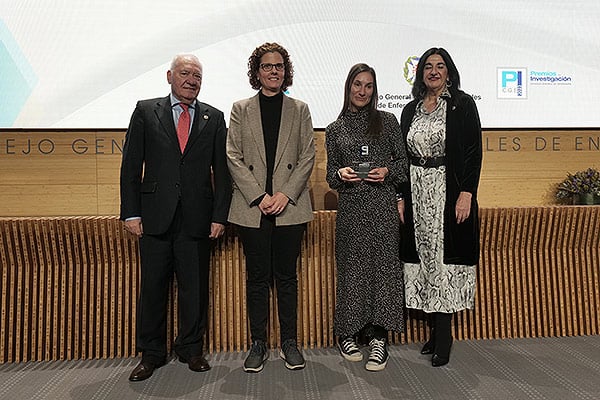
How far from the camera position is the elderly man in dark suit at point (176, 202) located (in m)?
2.61

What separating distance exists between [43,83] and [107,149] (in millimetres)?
558

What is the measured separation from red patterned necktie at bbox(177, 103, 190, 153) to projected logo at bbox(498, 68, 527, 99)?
6.94 feet

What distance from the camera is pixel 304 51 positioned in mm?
3391

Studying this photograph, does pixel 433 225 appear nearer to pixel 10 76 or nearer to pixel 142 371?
pixel 142 371

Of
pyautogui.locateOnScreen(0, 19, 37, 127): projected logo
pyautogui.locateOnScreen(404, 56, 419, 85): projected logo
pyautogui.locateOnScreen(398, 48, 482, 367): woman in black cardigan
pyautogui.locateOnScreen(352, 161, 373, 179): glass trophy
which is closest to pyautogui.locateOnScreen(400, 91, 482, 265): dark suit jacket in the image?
pyautogui.locateOnScreen(398, 48, 482, 367): woman in black cardigan

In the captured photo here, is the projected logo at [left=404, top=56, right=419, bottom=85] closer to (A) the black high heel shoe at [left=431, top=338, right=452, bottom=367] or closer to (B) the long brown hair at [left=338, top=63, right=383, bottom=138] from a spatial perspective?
(B) the long brown hair at [left=338, top=63, right=383, bottom=138]

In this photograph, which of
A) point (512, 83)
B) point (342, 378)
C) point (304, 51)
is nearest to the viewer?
point (342, 378)

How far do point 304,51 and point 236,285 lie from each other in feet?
5.17

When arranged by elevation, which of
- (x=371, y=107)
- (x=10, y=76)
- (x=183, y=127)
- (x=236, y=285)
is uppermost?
(x=10, y=76)

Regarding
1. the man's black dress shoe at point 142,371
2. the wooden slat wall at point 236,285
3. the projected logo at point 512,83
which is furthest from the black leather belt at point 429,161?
the man's black dress shoe at point 142,371

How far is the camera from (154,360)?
8.84ft

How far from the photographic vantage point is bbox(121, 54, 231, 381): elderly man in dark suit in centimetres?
261

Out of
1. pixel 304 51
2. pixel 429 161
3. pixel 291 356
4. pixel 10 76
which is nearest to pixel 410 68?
pixel 304 51

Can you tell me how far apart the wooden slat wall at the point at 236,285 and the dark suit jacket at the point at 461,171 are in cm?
60
